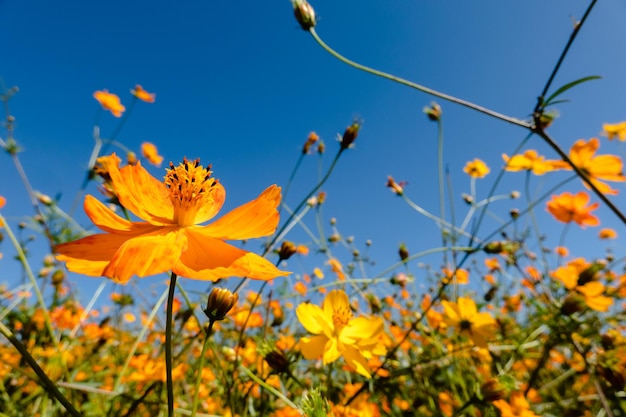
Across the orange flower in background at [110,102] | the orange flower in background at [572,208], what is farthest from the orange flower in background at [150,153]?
the orange flower in background at [572,208]

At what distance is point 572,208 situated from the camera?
4.29 feet

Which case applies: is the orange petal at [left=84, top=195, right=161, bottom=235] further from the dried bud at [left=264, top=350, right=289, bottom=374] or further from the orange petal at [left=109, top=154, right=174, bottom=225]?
the dried bud at [left=264, top=350, right=289, bottom=374]

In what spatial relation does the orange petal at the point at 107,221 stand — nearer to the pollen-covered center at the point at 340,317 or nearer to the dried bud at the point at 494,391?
the pollen-covered center at the point at 340,317

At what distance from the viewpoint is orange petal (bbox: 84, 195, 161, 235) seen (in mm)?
356

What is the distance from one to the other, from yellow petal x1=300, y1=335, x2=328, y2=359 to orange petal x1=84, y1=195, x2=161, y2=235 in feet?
1.13

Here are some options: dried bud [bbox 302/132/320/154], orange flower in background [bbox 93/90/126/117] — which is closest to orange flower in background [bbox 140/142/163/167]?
orange flower in background [bbox 93/90/126/117]

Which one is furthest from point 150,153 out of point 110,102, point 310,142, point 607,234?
point 607,234

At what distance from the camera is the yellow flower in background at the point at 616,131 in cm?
115

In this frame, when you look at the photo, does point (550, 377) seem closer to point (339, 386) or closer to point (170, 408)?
point (339, 386)

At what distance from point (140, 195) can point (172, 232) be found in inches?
2.3

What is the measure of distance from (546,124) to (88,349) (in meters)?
1.59

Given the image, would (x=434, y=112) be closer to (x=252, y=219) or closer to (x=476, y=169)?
(x=476, y=169)

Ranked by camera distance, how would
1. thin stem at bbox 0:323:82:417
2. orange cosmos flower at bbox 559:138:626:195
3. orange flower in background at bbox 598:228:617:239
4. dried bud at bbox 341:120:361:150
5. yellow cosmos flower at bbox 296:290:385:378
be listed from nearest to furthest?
thin stem at bbox 0:323:82:417 → yellow cosmos flower at bbox 296:290:385:378 → dried bud at bbox 341:120:361:150 → orange cosmos flower at bbox 559:138:626:195 → orange flower in background at bbox 598:228:617:239

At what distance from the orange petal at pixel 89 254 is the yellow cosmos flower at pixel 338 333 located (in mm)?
392
